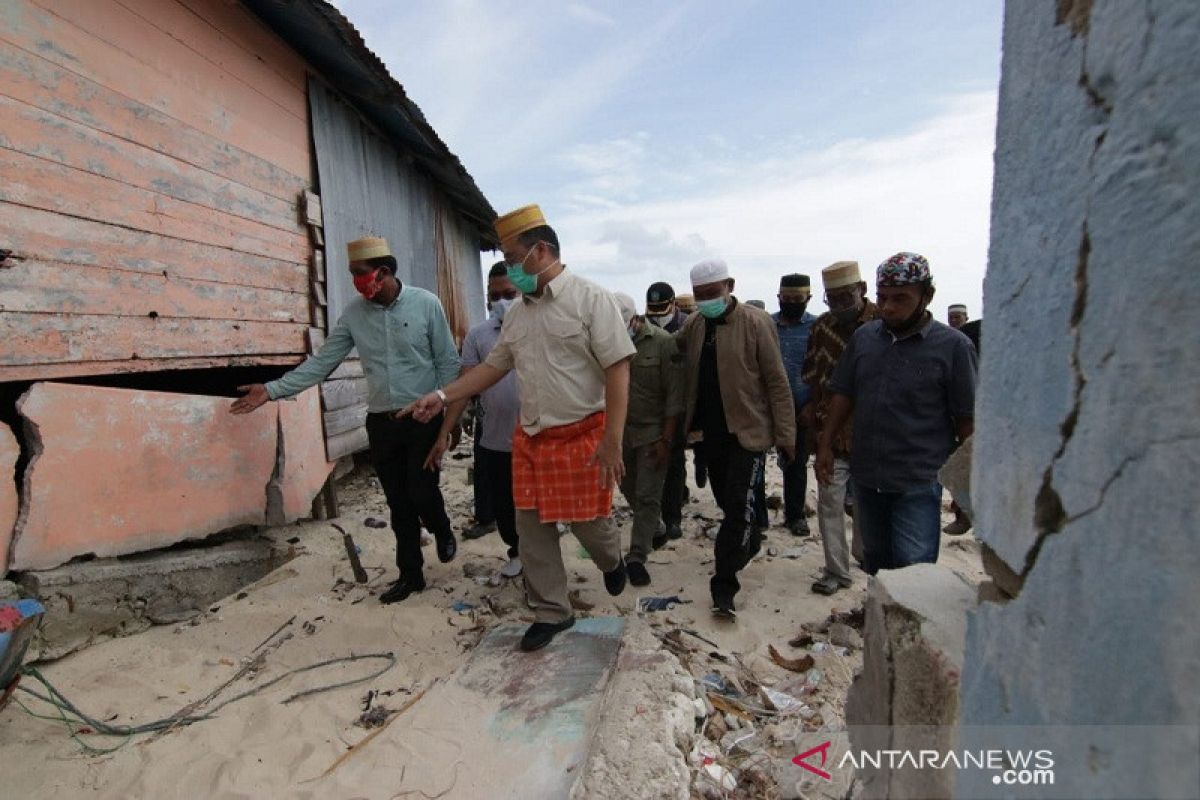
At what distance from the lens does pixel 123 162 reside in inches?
140

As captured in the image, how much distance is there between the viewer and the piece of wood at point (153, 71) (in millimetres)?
3174

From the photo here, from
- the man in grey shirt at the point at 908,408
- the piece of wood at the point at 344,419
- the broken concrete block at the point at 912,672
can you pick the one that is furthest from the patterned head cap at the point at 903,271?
the piece of wood at the point at 344,419

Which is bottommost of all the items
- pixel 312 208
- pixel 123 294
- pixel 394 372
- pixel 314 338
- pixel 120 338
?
pixel 394 372

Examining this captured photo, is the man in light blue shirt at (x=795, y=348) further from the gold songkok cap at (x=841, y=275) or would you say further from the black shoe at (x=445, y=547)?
the black shoe at (x=445, y=547)

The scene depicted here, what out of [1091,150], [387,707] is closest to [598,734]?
[387,707]

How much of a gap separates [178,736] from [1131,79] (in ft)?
11.4

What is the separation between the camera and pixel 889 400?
279 centimetres

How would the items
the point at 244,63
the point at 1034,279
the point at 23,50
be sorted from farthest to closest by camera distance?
1. the point at 244,63
2. the point at 23,50
3. the point at 1034,279

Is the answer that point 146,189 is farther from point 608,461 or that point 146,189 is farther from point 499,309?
point 608,461

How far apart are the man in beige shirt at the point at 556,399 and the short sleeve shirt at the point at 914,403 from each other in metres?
1.13

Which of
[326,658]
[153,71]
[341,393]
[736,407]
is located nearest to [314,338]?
[341,393]

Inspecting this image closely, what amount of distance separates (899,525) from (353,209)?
5.54 meters

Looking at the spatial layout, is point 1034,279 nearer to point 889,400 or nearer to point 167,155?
point 889,400

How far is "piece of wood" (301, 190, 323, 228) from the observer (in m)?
5.22
